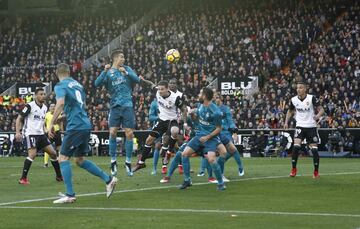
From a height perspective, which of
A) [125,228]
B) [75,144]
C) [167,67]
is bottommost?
[125,228]

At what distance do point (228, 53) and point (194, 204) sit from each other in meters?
33.1

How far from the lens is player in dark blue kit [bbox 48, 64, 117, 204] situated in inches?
556

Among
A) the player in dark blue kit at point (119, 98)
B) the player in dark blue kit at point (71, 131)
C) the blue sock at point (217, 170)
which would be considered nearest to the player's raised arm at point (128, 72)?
the player in dark blue kit at point (119, 98)

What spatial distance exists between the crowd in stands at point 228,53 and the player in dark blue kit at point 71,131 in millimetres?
24253

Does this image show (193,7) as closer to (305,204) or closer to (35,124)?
(35,124)

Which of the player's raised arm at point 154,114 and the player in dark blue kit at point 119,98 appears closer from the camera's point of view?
the player in dark blue kit at point 119,98

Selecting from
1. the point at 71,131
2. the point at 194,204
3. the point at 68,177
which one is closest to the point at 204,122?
the point at 194,204

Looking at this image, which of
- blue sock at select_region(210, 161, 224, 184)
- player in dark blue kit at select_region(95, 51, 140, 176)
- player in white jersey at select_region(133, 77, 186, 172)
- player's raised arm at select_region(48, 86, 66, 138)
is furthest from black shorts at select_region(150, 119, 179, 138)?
player's raised arm at select_region(48, 86, 66, 138)

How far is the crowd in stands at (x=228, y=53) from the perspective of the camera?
40594 millimetres

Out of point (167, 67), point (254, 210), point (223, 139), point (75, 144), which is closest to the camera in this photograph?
point (254, 210)

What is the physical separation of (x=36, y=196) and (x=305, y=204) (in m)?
5.10

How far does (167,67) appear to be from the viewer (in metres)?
46.6

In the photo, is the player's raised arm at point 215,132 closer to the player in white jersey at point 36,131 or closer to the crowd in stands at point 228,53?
Answer: the player in white jersey at point 36,131

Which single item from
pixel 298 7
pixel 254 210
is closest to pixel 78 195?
pixel 254 210
